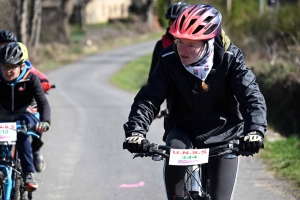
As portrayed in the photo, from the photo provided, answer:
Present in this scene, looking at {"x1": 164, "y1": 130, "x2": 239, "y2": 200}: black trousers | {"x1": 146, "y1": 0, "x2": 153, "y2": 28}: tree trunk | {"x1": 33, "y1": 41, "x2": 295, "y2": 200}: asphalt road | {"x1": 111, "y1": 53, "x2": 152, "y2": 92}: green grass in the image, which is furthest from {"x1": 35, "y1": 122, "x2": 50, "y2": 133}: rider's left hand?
{"x1": 146, "y1": 0, "x2": 153, "y2": 28}: tree trunk

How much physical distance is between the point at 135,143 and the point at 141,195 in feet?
11.7

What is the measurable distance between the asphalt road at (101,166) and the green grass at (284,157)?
7.3 inches

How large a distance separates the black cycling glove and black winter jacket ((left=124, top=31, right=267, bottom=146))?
0.28 metres

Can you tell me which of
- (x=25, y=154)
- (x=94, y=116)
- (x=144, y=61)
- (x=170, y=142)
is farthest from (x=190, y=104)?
(x=144, y=61)

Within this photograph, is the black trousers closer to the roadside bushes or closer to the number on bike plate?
the number on bike plate

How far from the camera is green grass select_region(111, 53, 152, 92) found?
27.0 metres

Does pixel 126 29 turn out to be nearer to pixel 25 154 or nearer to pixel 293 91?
pixel 293 91

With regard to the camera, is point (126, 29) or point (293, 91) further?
point (126, 29)

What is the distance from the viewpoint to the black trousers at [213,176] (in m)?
4.51

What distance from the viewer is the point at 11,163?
6.83 m

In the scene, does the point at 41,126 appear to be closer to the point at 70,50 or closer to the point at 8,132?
the point at 8,132

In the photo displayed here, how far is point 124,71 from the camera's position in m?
34.0

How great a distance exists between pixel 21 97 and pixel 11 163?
73cm

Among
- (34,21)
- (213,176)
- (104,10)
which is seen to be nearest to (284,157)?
(213,176)
